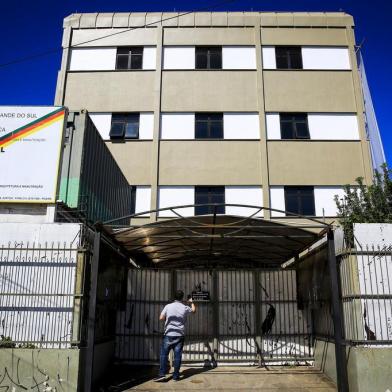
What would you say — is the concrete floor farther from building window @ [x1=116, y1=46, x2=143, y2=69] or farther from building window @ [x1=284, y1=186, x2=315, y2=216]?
building window @ [x1=116, y1=46, x2=143, y2=69]

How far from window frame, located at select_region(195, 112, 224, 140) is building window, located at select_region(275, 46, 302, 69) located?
4072mm

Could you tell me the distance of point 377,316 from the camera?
25.8 feet

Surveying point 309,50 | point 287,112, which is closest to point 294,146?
point 287,112

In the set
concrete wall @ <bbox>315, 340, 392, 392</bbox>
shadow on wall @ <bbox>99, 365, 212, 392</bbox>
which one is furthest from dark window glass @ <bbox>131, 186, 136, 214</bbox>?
concrete wall @ <bbox>315, 340, 392, 392</bbox>

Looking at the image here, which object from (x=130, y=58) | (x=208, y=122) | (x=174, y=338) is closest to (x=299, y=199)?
(x=208, y=122)

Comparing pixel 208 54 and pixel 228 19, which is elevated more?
pixel 228 19

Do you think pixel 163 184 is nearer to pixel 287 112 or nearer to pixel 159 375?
pixel 287 112

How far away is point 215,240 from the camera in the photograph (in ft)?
37.0

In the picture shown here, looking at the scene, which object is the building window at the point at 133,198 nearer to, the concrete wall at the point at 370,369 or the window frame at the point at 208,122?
the window frame at the point at 208,122

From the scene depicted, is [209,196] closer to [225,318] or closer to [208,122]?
[208,122]

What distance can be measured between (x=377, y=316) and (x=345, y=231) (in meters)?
1.60

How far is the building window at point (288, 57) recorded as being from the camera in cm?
2134

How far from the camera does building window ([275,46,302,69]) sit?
21344 mm

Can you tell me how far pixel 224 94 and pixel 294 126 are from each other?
3.53 m
